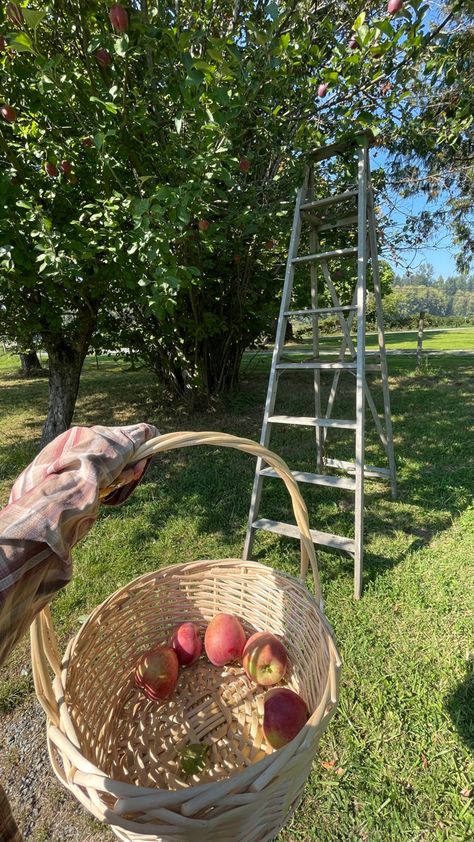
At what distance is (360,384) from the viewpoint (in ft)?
8.19

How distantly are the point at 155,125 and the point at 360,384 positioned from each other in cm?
207

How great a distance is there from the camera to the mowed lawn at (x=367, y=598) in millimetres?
1348

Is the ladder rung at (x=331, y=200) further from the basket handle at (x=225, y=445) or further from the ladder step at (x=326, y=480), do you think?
the basket handle at (x=225, y=445)

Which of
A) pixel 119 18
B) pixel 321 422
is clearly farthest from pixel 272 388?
pixel 119 18

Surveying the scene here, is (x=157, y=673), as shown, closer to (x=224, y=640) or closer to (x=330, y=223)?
(x=224, y=640)

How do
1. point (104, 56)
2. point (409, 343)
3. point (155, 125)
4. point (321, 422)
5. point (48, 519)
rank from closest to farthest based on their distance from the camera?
point (48, 519), point (104, 56), point (321, 422), point (155, 125), point (409, 343)

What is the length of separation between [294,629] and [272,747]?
0.33 metres

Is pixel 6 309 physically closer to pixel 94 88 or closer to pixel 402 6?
pixel 94 88

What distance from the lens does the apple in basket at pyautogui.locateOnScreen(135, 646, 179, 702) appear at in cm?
137

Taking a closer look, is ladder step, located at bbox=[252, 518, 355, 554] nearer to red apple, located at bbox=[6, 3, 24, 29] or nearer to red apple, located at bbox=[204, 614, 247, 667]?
red apple, located at bbox=[204, 614, 247, 667]

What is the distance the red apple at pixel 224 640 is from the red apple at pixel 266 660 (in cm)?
7

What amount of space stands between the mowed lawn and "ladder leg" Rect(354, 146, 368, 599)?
0.22m

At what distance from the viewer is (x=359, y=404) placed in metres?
2.49

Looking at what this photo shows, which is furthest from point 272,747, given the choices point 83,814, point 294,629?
point 83,814
